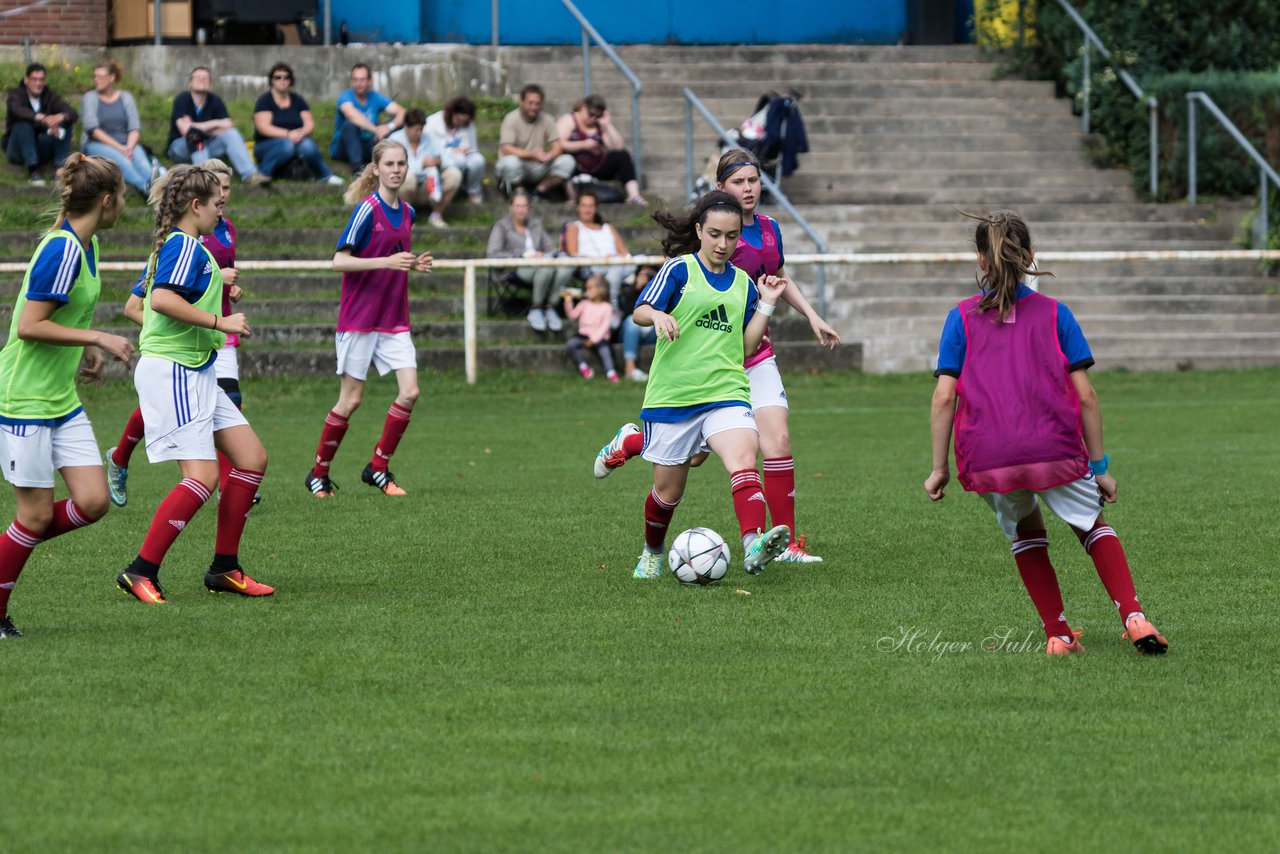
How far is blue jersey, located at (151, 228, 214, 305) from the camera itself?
768 cm

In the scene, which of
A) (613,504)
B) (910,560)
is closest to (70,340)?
(910,560)

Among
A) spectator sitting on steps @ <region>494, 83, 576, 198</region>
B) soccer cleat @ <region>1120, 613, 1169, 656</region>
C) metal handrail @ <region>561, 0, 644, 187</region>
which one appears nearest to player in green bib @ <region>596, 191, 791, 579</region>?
soccer cleat @ <region>1120, 613, 1169, 656</region>

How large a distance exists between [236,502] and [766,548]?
7.46 ft

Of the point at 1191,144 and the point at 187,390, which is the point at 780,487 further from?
the point at 1191,144

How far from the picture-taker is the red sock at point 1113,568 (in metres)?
6.44

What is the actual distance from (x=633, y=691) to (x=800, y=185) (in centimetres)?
1757

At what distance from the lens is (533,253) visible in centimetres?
1903

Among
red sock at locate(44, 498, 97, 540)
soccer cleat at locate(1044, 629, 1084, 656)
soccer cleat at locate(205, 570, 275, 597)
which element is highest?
red sock at locate(44, 498, 97, 540)

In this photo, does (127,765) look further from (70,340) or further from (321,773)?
(70,340)

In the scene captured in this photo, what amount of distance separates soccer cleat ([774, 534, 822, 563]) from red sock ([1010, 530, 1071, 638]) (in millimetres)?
2236

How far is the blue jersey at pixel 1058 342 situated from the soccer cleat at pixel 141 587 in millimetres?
3371

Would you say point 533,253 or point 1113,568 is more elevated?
point 533,253

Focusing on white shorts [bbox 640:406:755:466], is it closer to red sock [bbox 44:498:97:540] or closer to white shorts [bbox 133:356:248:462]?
white shorts [bbox 133:356:248:462]

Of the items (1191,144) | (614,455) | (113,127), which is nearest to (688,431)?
(614,455)
